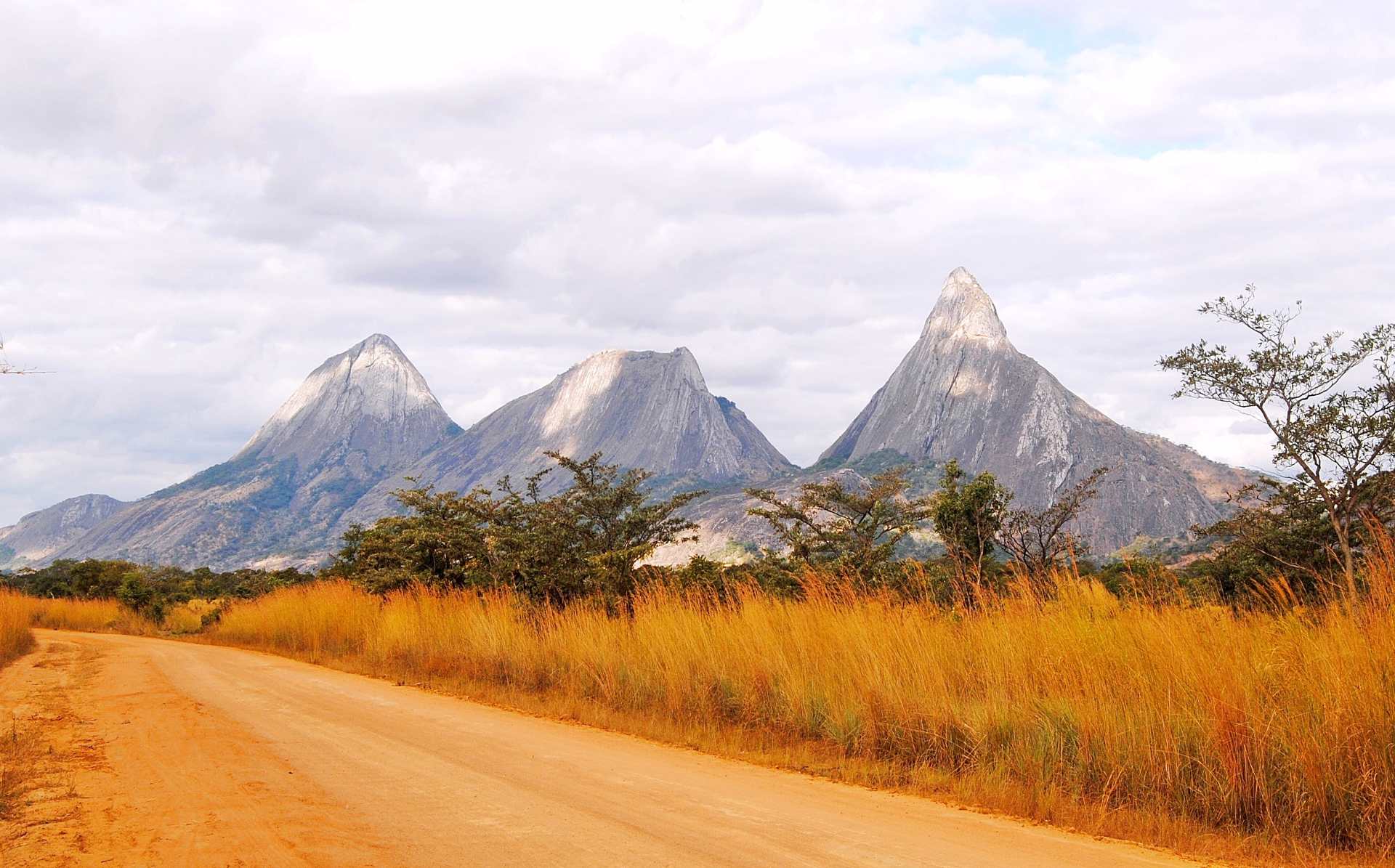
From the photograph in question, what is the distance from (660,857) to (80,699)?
9500 mm

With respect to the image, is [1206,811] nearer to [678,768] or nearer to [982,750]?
[982,750]

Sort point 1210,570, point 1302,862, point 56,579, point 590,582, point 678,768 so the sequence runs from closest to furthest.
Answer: point 1302,862
point 678,768
point 590,582
point 1210,570
point 56,579

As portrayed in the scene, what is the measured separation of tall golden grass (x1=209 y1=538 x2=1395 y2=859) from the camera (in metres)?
6.52

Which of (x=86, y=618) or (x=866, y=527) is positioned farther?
(x=86, y=618)

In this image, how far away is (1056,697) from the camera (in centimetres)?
816

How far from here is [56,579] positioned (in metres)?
51.1

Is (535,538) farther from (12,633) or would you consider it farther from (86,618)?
(86,618)

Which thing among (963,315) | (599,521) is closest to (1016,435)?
(963,315)

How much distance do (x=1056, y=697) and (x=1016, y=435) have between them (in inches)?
6276

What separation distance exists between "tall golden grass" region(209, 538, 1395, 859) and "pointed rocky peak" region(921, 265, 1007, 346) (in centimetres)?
17812

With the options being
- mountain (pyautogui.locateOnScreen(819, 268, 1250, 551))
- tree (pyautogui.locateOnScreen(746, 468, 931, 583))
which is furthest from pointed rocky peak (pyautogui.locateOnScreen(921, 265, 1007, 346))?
tree (pyautogui.locateOnScreen(746, 468, 931, 583))

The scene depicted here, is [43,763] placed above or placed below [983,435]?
below

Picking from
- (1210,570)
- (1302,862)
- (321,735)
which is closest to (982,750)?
(1302,862)

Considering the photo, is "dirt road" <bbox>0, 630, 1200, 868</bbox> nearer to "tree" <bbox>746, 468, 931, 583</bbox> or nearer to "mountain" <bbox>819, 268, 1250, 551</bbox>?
"tree" <bbox>746, 468, 931, 583</bbox>
